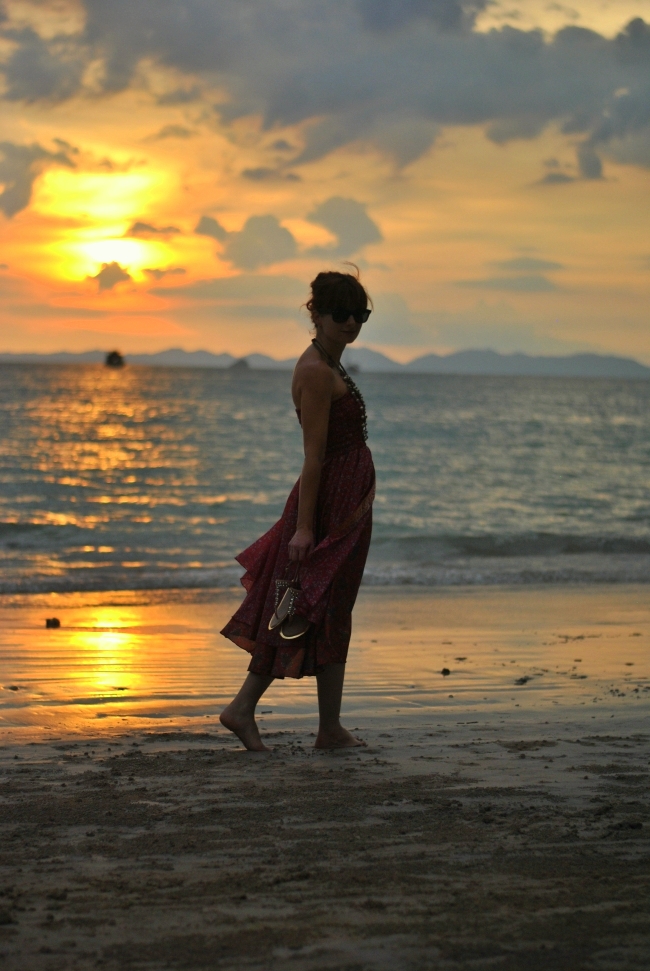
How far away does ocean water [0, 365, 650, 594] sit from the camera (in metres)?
11.6

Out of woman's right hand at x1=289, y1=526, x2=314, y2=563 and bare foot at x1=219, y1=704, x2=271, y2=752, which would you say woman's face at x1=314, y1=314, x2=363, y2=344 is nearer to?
woman's right hand at x1=289, y1=526, x2=314, y2=563

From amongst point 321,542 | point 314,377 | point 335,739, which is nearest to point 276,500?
point 335,739

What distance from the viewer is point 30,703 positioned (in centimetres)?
499

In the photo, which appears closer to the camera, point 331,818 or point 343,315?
point 331,818

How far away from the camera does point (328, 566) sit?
401 cm

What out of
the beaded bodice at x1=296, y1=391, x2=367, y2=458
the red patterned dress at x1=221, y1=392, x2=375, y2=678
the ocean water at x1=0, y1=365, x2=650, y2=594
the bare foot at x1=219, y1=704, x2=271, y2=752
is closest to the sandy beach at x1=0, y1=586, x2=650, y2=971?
the bare foot at x1=219, y1=704, x2=271, y2=752

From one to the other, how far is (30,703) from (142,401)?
2514 inches

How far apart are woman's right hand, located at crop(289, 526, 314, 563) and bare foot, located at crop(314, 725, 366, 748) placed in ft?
2.39

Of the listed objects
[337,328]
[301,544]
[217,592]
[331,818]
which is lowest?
[331,818]

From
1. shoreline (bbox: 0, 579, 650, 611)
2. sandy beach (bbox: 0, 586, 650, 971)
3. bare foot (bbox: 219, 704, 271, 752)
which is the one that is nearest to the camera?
sandy beach (bbox: 0, 586, 650, 971)

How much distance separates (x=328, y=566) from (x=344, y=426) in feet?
1.79

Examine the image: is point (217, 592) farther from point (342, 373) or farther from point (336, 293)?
point (336, 293)

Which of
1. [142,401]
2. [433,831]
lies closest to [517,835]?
[433,831]

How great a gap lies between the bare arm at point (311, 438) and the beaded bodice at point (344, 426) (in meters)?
0.06
